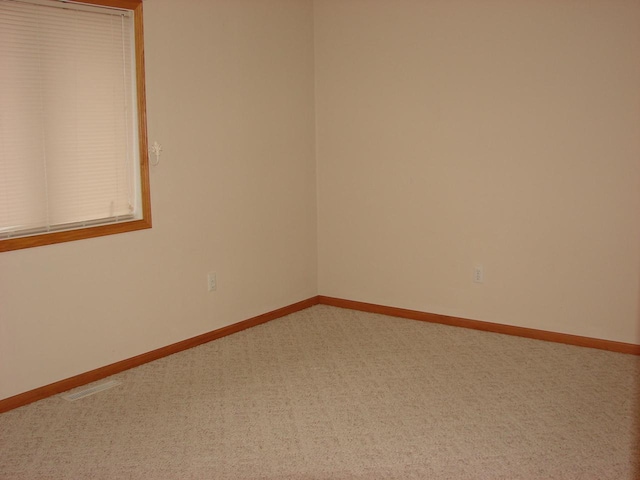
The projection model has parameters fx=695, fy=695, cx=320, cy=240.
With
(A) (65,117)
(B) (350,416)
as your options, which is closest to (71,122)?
(A) (65,117)

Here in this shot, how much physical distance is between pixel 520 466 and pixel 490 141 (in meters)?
2.19

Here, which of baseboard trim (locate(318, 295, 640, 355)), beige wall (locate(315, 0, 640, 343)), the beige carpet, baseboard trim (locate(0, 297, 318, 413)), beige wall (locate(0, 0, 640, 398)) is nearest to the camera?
the beige carpet

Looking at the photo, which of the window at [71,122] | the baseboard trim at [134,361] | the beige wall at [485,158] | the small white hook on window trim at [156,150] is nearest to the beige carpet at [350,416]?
the baseboard trim at [134,361]

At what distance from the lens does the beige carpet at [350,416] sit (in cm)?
279

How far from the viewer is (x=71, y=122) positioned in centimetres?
353

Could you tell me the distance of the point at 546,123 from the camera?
411 centimetres

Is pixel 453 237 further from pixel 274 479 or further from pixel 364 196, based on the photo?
pixel 274 479

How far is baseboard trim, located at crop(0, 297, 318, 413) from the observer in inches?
134

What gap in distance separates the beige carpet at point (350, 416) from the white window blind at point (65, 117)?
0.95 metres

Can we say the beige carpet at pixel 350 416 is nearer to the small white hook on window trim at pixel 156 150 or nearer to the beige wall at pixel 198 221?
the beige wall at pixel 198 221

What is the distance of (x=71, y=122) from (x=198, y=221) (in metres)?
1.01

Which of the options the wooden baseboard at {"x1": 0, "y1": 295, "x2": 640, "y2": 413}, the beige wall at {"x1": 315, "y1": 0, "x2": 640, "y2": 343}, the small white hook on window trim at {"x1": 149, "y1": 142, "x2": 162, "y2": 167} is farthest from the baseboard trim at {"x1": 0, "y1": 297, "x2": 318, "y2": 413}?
the small white hook on window trim at {"x1": 149, "y1": 142, "x2": 162, "y2": 167}

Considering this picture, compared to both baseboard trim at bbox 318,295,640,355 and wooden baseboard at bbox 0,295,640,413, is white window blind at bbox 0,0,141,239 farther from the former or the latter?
baseboard trim at bbox 318,295,640,355

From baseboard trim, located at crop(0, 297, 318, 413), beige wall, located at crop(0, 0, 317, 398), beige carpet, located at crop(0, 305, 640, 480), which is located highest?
beige wall, located at crop(0, 0, 317, 398)
